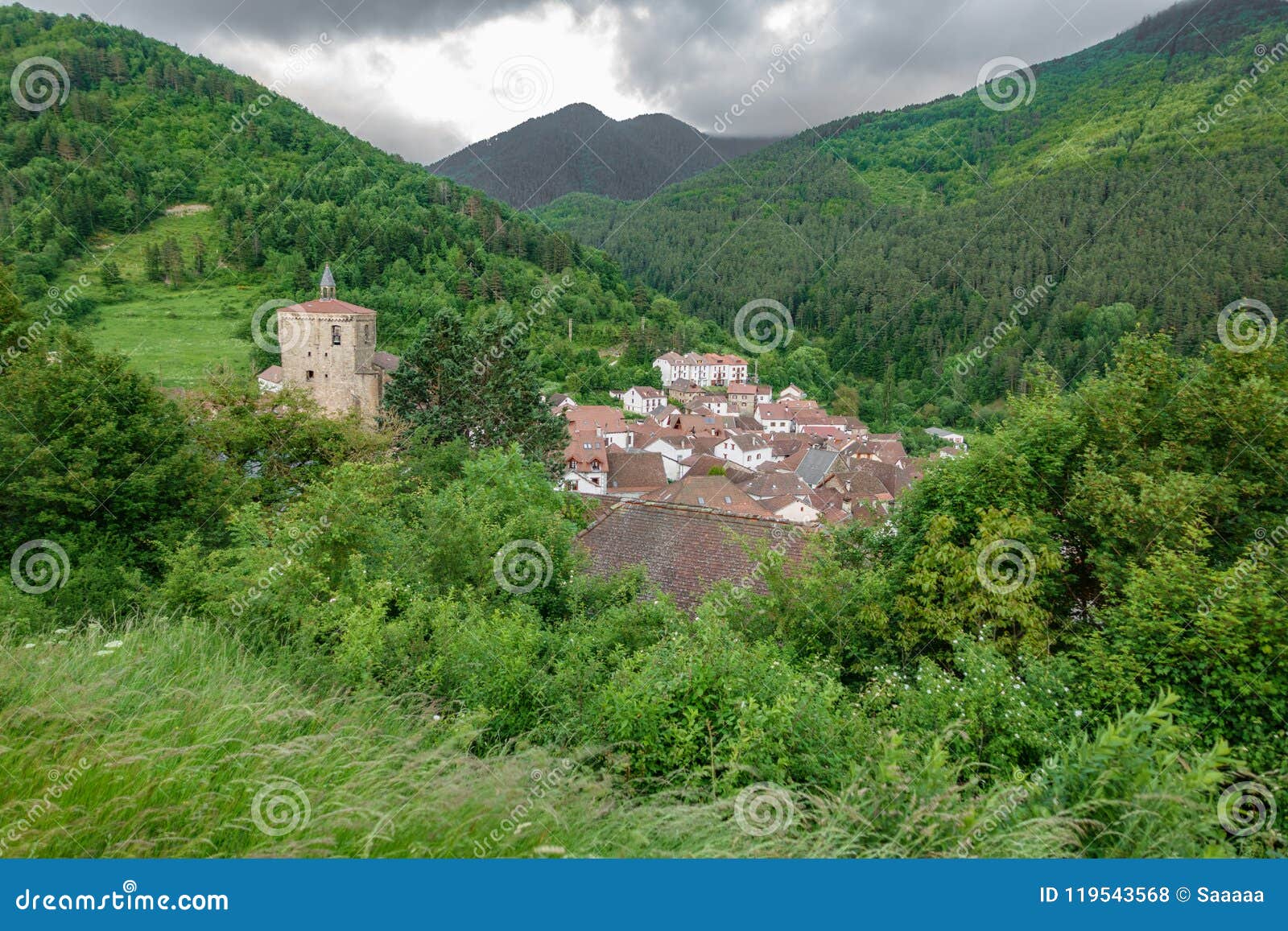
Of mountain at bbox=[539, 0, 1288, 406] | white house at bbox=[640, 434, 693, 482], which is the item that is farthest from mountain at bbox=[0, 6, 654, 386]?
mountain at bbox=[539, 0, 1288, 406]

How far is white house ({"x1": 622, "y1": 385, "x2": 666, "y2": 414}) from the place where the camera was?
8975cm

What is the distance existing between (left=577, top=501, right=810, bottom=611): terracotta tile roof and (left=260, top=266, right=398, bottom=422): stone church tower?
23.6 m

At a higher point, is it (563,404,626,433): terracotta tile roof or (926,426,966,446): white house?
(563,404,626,433): terracotta tile roof

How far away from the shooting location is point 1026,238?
130 m

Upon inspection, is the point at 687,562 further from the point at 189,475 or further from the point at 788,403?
the point at 788,403

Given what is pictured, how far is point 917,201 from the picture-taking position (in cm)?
18562

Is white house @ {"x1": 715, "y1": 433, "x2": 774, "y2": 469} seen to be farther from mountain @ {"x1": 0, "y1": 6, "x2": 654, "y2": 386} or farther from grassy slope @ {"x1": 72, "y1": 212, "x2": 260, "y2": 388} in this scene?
grassy slope @ {"x1": 72, "y1": 212, "x2": 260, "y2": 388}

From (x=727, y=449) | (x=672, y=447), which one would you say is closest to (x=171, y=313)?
(x=672, y=447)

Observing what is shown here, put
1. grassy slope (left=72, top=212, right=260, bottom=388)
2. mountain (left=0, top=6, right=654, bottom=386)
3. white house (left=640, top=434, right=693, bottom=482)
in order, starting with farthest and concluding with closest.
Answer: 1. mountain (left=0, top=6, right=654, bottom=386)
2. white house (left=640, top=434, right=693, bottom=482)
3. grassy slope (left=72, top=212, right=260, bottom=388)

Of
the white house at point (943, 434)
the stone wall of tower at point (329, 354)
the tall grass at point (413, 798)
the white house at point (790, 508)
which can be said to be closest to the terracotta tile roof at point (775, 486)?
the white house at point (790, 508)

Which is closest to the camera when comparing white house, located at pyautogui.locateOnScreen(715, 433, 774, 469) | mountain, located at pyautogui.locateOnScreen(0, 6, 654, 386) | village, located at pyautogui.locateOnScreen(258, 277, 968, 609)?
village, located at pyautogui.locateOnScreen(258, 277, 968, 609)

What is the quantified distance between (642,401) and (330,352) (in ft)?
186

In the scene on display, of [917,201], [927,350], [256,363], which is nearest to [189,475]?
[256,363]

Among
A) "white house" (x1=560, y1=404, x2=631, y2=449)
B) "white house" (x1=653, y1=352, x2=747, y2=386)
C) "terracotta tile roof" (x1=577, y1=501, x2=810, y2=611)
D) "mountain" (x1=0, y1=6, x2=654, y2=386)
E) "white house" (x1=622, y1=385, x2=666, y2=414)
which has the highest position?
"mountain" (x1=0, y1=6, x2=654, y2=386)
